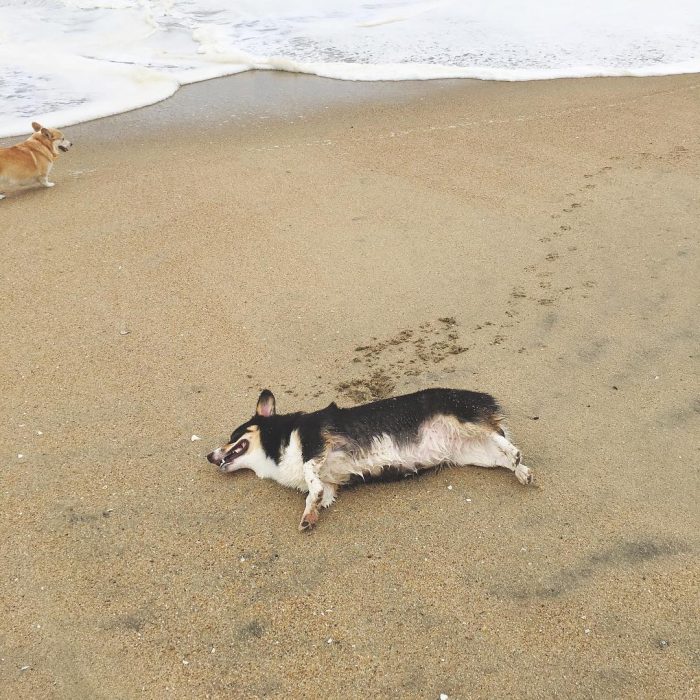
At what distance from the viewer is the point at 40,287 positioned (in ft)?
18.5

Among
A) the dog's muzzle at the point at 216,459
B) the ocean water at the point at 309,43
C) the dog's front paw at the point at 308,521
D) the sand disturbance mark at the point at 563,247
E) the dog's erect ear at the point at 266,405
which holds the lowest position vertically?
the ocean water at the point at 309,43

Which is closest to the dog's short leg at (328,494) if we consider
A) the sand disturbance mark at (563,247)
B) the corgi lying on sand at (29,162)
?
the sand disturbance mark at (563,247)

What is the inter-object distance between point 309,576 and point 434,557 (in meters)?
0.58

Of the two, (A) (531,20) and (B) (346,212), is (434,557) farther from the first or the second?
(A) (531,20)

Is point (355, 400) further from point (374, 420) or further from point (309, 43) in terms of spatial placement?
→ point (309, 43)

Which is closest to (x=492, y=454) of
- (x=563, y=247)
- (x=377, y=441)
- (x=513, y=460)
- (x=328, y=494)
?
(x=513, y=460)

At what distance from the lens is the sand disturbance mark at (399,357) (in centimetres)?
443

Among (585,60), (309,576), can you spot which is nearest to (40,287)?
(309,576)

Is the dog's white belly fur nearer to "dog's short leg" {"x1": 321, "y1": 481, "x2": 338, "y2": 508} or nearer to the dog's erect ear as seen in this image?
"dog's short leg" {"x1": 321, "y1": 481, "x2": 338, "y2": 508}

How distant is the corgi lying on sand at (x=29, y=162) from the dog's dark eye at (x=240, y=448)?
15.9 feet

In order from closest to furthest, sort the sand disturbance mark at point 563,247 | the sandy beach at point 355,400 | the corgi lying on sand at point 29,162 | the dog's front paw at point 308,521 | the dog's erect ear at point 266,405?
1. the sandy beach at point 355,400
2. the dog's front paw at point 308,521
3. the dog's erect ear at point 266,405
4. the sand disturbance mark at point 563,247
5. the corgi lying on sand at point 29,162

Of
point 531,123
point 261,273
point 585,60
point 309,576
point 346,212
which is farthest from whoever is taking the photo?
point 585,60

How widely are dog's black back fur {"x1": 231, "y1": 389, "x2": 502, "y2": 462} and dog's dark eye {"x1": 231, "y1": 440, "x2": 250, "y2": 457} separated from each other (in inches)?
A: 2.7

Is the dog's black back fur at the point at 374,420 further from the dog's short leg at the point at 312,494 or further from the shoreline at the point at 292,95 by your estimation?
the shoreline at the point at 292,95
